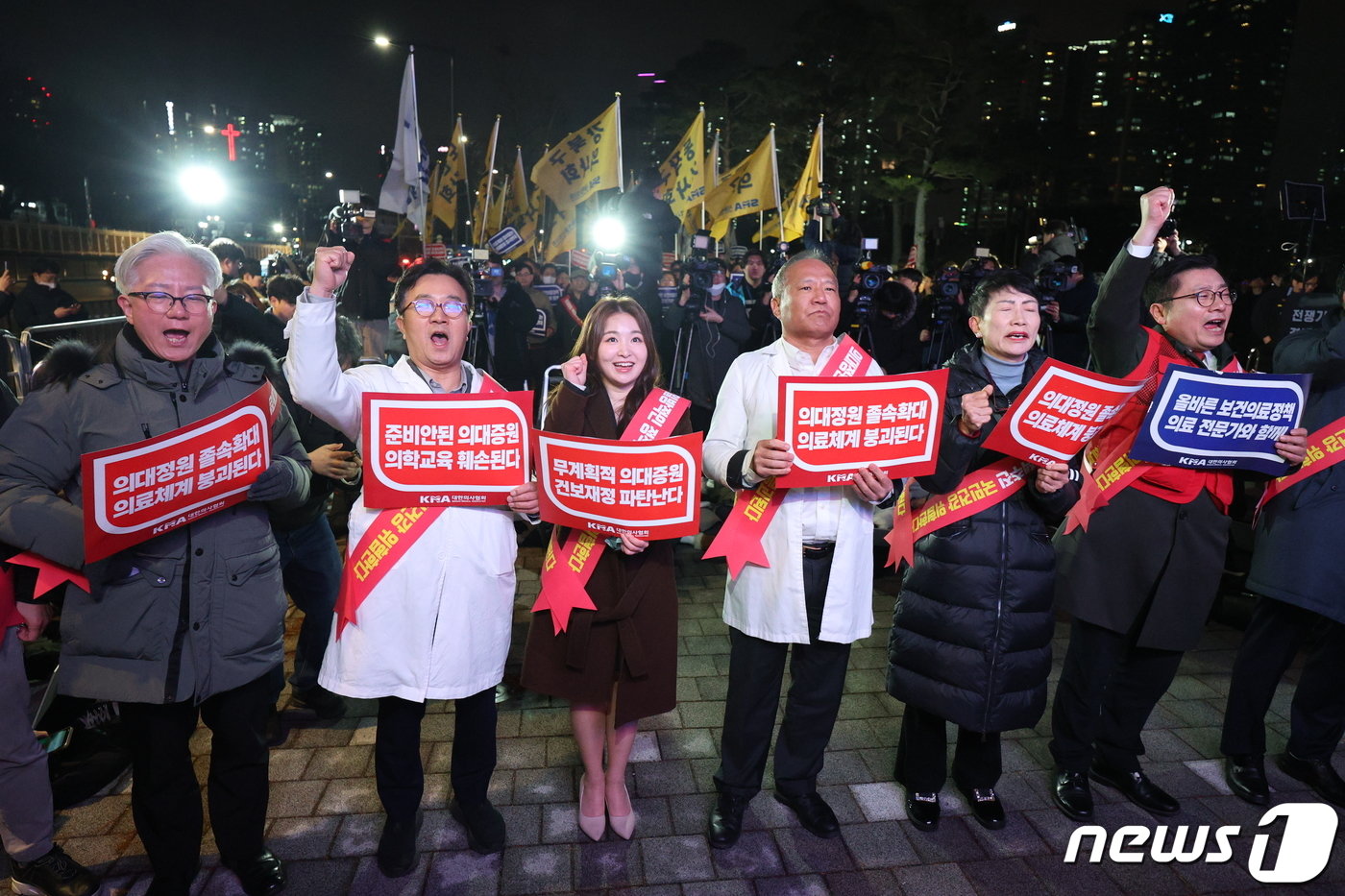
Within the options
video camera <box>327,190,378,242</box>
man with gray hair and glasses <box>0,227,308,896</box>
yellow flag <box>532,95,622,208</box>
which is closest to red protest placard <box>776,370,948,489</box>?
man with gray hair and glasses <box>0,227,308,896</box>

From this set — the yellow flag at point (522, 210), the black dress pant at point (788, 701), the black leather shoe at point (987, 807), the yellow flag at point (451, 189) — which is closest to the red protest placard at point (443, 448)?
the black dress pant at point (788, 701)

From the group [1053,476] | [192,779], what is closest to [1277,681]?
[1053,476]

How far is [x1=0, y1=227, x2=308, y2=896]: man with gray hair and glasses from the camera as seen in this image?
2.70 metres

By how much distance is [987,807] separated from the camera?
12.5 feet

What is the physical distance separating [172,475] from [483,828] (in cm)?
191

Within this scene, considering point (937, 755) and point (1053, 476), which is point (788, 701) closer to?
point (937, 755)

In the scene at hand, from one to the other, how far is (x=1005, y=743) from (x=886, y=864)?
1377 millimetres

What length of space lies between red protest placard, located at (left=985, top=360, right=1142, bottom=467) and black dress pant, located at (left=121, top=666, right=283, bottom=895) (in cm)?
308

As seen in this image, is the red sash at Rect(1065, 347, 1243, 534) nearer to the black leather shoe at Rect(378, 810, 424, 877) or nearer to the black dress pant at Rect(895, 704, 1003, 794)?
the black dress pant at Rect(895, 704, 1003, 794)

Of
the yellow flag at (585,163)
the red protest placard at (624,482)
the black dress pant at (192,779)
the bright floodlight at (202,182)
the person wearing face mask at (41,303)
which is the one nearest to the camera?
the black dress pant at (192,779)

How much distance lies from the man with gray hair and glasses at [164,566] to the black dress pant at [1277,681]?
4550 mm

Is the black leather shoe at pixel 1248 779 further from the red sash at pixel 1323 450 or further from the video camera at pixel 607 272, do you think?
the video camera at pixel 607 272

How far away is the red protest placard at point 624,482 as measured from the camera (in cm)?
309

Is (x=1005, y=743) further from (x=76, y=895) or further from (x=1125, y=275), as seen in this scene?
(x=76, y=895)
